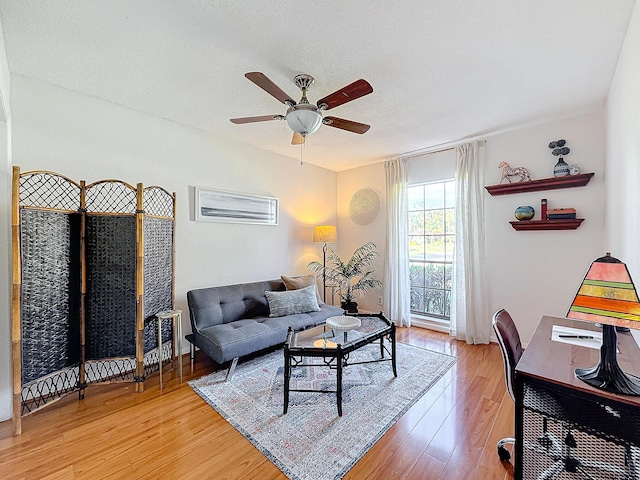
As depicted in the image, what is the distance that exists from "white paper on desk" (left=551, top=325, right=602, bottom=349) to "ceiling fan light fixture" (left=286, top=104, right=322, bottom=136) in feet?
6.92

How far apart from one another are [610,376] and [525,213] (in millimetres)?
2454

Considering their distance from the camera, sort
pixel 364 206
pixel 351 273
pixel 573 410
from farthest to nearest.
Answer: pixel 364 206 < pixel 351 273 < pixel 573 410

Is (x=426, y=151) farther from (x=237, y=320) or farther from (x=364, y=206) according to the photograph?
(x=237, y=320)

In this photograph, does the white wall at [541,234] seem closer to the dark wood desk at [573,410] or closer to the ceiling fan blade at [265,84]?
the dark wood desk at [573,410]

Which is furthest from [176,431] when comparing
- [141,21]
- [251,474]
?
[141,21]

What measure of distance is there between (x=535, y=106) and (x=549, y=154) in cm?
68

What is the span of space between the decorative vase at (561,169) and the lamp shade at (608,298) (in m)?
2.31

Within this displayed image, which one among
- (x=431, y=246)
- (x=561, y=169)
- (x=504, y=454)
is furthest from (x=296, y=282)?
(x=561, y=169)

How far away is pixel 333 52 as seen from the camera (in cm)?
196

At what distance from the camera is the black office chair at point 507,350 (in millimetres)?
1579

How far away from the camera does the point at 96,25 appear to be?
1729 mm

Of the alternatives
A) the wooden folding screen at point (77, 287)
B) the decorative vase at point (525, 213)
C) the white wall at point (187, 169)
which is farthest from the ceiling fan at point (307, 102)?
the decorative vase at point (525, 213)

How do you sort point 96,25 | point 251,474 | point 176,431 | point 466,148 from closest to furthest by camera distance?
point 251,474 → point 96,25 → point 176,431 → point 466,148

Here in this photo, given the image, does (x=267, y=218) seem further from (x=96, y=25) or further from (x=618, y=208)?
(x=618, y=208)
